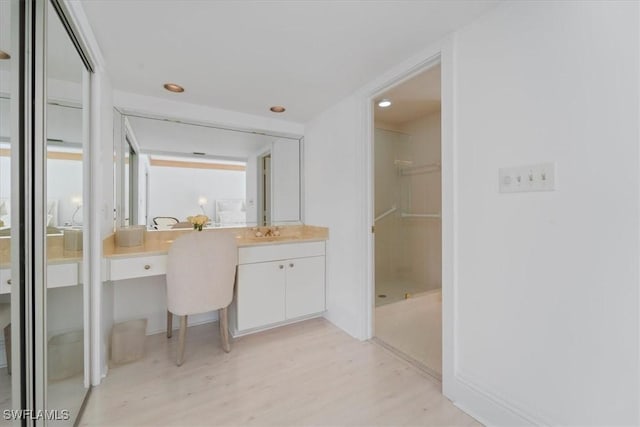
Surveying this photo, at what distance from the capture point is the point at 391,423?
138cm

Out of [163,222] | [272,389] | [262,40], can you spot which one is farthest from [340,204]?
[163,222]

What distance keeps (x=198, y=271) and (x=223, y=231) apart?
16.8 inches

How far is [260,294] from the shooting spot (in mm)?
2332

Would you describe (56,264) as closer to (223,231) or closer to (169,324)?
(223,231)

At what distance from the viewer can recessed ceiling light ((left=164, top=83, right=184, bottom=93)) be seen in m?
2.12

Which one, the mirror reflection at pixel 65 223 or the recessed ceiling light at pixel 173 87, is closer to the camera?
the mirror reflection at pixel 65 223

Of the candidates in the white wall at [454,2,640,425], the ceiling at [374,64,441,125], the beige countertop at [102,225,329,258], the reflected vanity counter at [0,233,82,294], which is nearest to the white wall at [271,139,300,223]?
the beige countertop at [102,225,329,258]

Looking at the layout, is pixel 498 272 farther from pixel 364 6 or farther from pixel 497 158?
pixel 364 6

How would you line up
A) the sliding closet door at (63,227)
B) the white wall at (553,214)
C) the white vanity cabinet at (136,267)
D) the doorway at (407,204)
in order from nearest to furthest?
the white wall at (553,214) < the sliding closet door at (63,227) < the white vanity cabinet at (136,267) < the doorway at (407,204)

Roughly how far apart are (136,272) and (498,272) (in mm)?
2219

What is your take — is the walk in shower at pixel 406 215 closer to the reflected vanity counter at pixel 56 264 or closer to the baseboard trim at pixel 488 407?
the baseboard trim at pixel 488 407

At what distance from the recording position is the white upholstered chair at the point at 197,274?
6.28 ft

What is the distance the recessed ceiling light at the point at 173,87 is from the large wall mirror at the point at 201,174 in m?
0.33

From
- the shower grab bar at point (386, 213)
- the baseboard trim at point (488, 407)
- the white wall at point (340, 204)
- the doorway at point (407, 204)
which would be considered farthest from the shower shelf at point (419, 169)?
the baseboard trim at point (488, 407)
